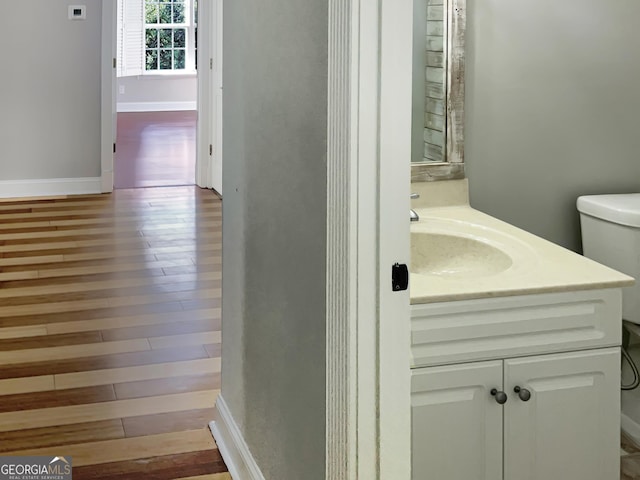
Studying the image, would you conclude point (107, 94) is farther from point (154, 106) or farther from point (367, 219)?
point (154, 106)

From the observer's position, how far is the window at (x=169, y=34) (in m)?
12.6

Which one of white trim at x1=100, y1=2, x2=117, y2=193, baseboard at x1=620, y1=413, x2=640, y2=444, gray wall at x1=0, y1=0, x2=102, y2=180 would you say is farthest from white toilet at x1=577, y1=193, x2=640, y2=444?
gray wall at x1=0, y1=0, x2=102, y2=180

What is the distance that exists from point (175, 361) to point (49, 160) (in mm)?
3682

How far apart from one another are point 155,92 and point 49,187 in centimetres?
639

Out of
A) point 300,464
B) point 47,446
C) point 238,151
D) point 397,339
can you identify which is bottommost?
point 47,446

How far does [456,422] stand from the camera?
6.75 feet

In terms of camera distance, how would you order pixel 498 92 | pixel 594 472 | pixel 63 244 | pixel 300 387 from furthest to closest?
pixel 63 244, pixel 498 92, pixel 594 472, pixel 300 387

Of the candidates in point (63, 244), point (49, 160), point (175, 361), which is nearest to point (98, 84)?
point (49, 160)

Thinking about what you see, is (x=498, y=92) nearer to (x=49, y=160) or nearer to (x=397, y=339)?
(x=397, y=339)

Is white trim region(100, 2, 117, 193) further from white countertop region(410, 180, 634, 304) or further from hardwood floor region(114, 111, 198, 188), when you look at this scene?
white countertop region(410, 180, 634, 304)

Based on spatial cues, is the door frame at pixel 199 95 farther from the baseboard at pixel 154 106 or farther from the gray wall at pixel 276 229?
the baseboard at pixel 154 106

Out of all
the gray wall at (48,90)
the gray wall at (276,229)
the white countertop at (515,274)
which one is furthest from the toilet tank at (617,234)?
the gray wall at (48,90)

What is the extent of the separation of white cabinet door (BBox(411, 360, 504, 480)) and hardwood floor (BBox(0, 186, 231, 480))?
82cm

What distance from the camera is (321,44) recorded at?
1738mm
